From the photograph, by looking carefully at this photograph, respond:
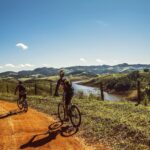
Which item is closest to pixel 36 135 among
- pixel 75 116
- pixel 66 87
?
pixel 75 116

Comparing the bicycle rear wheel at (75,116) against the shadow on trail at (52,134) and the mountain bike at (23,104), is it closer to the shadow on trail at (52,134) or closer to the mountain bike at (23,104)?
the shadow on trail at (52,134)

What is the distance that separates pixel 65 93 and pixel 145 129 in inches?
159

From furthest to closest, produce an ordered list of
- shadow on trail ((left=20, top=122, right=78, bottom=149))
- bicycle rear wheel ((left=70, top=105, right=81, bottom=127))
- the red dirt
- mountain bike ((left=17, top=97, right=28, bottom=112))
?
mountain bike ((left=17, top=97, right=28, bottom=112))
bicycle rear wheel ((left=70, top=105, right=81, bottom=127))
shadow on trail ((left=20, top=122, right=78, bottom=149))
the red dirt

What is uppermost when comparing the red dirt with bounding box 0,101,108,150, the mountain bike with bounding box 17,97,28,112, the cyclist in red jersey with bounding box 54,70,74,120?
the cyclist in red jersey with bounding box 54,70,74,120

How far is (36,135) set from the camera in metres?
12.0

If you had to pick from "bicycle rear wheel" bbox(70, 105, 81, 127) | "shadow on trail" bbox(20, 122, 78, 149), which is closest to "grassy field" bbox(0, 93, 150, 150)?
"bicycle rear wheel" bbox(70, 105, 81, 127)

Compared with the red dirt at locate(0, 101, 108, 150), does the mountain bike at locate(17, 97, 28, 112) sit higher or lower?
higher

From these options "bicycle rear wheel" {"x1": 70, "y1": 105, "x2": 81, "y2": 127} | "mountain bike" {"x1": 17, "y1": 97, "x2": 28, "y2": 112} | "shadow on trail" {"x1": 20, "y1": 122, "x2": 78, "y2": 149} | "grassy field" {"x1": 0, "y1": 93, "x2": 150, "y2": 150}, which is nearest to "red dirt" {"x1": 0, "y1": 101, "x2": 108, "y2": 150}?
"shadow on trail" {"x1": 20, "y1": 122, "x2": 78, "y2": 149}

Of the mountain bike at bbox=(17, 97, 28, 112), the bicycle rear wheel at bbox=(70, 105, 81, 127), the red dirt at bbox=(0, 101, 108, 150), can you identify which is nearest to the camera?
the red dirt at bbox=(0, 101, 108, 150)

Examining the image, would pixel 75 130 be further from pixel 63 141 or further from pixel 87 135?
pixel 63 141

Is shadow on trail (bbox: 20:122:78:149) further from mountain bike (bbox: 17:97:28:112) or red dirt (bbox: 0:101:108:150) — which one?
mountain bike (bbox: 17:97:28:112)

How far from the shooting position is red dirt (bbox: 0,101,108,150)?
1041 centimetres

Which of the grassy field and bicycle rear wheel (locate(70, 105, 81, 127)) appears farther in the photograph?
bicycle rear wheel (locate(70, 105, 81, 127))

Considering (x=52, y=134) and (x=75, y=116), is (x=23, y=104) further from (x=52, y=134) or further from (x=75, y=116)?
(x=52, y=134)
